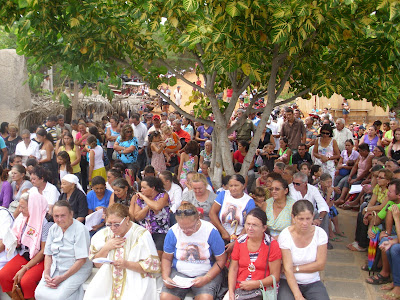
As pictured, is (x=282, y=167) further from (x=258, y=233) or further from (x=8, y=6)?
(x=8, y=6)

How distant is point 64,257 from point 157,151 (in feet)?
12.4

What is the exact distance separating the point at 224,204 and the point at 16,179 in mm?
3628

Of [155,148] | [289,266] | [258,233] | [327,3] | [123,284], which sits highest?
[327,3]

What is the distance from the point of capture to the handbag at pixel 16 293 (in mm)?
5305

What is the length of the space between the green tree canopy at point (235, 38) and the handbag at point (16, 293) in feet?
10.8

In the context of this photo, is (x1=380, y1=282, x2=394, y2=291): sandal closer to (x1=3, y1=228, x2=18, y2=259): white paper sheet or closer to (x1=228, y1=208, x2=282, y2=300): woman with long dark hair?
(x1=228, y1=208, x2=282, y2=300): woman with long dark hair

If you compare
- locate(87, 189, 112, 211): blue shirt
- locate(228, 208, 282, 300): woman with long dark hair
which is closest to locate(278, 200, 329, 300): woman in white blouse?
locate(228, 208, 282, 300): woman with long dark hair

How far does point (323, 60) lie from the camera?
693 centimetres

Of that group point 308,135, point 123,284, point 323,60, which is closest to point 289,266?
point 123,284

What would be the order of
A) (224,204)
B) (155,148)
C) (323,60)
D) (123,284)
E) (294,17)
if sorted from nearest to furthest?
1. (123,284)
2. (294,17)
3. (224,204)
4. (323,60)
5. (155,148)

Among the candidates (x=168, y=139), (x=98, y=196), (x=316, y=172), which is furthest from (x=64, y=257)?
(x=316, y=172)

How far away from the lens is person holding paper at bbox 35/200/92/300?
5.16 metres

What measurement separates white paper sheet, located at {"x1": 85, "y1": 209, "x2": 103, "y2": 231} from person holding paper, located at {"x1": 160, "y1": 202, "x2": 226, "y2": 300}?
161 cm

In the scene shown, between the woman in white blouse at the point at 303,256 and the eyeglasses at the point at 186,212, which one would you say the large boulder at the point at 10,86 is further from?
the woman in white blouse at the point at 303,256
